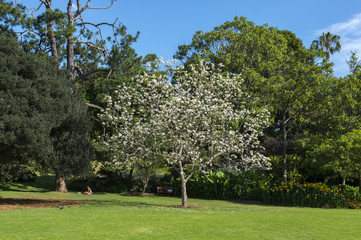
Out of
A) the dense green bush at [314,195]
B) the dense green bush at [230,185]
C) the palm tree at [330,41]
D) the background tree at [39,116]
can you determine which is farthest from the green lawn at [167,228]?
the palm tree at [330,41]

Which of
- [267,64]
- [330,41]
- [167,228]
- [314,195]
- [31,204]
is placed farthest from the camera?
[330,41]

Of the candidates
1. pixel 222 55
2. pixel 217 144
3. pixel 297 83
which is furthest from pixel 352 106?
pixel 217 144

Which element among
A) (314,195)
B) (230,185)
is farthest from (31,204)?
(314,195)

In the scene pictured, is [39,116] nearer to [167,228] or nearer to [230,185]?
[167,228]

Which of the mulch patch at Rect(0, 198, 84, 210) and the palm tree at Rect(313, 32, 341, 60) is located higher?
the palm tree at Rect(313, 32, 341, 60)

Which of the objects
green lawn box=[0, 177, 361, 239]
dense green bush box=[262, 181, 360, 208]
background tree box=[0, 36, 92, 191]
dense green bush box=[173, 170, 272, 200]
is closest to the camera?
green lawn box=[0, 177, 361, 239]

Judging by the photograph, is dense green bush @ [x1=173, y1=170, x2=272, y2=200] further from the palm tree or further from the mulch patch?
the palm tree

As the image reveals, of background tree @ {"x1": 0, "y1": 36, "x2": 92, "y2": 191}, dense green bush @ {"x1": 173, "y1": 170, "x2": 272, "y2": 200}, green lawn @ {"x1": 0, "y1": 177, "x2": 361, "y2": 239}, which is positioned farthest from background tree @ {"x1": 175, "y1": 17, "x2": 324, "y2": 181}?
green lawn @ {"x1": 0, "y1": 177, "x2": 361, "y2": 239}

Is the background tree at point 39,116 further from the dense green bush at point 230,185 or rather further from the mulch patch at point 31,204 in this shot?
the dense green bush at point 230,185

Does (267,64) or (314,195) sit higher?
(267,64)

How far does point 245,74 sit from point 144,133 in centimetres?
1125

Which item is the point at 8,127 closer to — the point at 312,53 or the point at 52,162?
the point at 52,162

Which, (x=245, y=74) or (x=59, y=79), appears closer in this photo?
(x=59, y=79)

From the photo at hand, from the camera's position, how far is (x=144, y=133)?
1662cm
